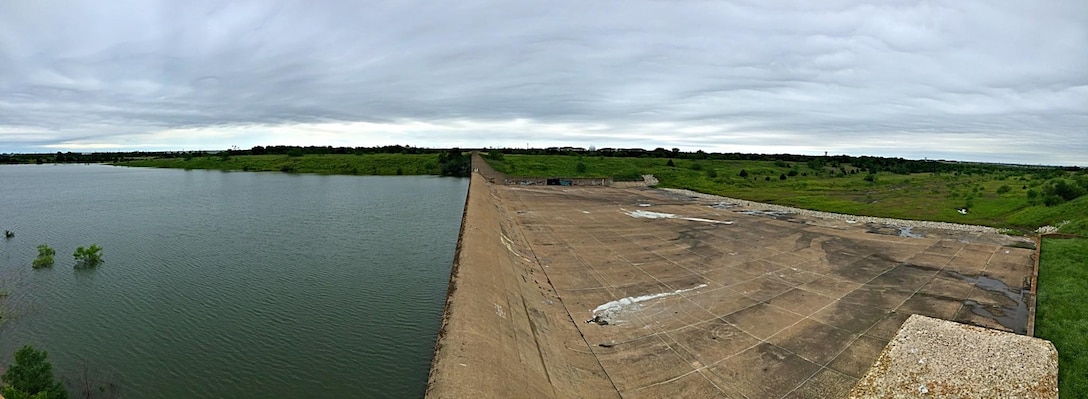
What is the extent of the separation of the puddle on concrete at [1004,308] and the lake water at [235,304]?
1772 cm

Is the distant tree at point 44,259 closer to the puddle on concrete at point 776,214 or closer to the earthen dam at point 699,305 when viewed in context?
Result: the earthen dam at point 699,305

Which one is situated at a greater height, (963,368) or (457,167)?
(457,167)

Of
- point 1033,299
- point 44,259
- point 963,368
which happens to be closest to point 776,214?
point 1033,299

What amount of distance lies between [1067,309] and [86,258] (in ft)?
130

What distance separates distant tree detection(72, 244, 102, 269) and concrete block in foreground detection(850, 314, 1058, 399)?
30.3m

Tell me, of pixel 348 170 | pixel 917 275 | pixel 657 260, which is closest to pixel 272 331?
pixel 657 260

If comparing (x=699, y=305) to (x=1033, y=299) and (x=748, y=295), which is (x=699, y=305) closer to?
(x=748, y=295)

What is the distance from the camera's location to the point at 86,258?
75.0 ft

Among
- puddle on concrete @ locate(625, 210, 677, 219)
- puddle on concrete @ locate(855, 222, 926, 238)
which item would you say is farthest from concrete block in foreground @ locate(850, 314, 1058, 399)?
puddle on concrete @ locate(625, 210, 677, 219)

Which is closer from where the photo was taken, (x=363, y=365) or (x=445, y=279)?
(x=363, y=365)

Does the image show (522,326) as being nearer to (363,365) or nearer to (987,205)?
(363,365)

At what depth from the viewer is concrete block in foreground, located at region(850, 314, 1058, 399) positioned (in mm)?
8562

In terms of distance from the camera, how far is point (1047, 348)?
9750 millimetres

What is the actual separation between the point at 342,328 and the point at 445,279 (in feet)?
20.9
